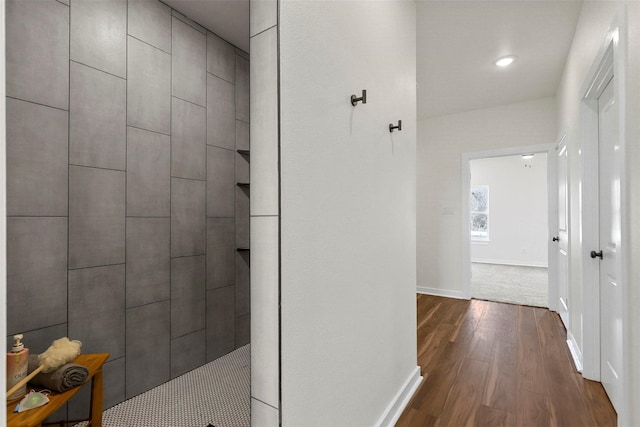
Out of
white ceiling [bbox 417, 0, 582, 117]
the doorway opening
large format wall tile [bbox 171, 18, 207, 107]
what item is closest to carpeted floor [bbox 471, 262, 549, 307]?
the doorway opening

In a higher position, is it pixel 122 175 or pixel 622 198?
pixel 122 175

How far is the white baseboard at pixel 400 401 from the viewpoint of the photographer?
1.64 m

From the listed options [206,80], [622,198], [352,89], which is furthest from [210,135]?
[622,198]

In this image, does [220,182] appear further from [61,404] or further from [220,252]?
[61,404]

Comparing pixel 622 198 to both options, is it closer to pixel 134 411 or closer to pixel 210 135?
pixel 210 135

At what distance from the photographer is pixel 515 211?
7.29 metres

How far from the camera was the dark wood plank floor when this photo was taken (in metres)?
1.78

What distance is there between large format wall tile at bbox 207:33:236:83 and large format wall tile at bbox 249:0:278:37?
1.51 metres

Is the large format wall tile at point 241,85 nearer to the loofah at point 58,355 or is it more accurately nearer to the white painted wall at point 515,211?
the loofah at point 58,355

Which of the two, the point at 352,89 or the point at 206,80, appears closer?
the point at 352,89

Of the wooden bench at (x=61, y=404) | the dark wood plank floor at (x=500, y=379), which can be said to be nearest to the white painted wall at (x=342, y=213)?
the dark wood plank floor at (x=500, y=379)

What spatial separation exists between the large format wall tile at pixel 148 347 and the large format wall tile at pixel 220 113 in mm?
1173

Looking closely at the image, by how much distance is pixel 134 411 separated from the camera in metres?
1.73

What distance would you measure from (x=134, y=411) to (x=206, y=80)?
2070 millimetres
